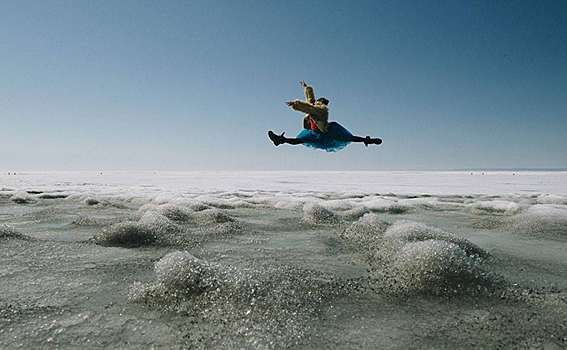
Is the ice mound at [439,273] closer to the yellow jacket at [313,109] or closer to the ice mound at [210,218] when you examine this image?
the yellow jacket at [313,109]

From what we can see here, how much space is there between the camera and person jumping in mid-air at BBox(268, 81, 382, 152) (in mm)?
3936

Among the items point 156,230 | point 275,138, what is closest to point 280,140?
point 275,138

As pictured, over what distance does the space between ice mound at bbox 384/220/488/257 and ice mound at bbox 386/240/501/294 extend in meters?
0.68

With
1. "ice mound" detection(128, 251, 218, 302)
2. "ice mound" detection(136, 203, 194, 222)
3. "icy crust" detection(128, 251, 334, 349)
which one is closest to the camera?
"icy crust" detection(128, 251, 334, 349)

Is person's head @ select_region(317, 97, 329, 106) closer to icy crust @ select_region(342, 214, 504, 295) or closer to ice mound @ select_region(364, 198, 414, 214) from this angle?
icy crust @ select_region(342, 214, 504, 295)

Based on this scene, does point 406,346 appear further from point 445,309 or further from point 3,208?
point 3,208

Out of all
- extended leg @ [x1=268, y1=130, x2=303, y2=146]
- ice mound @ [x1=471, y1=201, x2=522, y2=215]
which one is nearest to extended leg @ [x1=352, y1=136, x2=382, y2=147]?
extended leg @ [x1=268, y1=130, x2=303, y2=146]

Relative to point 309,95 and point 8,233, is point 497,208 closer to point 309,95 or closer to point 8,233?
point 309,95

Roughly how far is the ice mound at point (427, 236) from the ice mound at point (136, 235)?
2.14m

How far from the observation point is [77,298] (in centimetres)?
183

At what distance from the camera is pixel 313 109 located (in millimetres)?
3805

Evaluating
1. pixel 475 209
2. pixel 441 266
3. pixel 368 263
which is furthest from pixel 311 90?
pixel 475 209

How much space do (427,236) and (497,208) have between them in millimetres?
4096

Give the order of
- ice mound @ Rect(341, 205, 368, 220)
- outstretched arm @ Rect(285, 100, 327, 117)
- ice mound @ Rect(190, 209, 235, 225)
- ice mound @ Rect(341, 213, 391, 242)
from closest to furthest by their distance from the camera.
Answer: ice mound @ Rect(341, 213, 391, 242) < outstretched arm @ Rect(285, 100, 327, 117) < ice mound @ Rect(190, 209, 235, 225) < ice mound @ Rect(341, 205, 368, 220)
